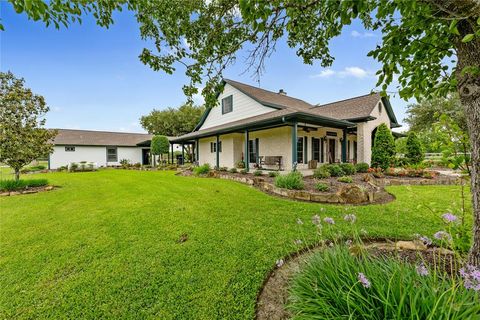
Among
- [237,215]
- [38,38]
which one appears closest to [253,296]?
[237,215]

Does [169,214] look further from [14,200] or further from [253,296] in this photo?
[14,200]

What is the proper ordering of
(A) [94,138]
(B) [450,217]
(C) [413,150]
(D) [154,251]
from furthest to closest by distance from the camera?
(A) [94,138]
(C) [413,150]
(D) [154,251]
(B) [450,217]

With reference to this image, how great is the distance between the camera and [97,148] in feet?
78.7

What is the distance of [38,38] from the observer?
793cm

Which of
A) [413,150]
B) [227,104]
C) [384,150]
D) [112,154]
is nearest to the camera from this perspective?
[384,150]

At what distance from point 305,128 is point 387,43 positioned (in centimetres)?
979

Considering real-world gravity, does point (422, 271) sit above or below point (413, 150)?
below

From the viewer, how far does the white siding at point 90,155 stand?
21825 millimetres

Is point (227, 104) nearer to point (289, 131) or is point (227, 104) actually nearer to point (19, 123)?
point (289, 131)

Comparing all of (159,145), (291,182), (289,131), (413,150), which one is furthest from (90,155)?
(413,150)

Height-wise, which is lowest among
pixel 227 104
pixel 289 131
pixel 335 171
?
pixel 335 171

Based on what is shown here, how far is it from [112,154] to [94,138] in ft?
10.2

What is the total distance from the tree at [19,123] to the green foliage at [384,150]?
17422 millimetres

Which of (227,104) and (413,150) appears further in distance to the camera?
(227,104)
